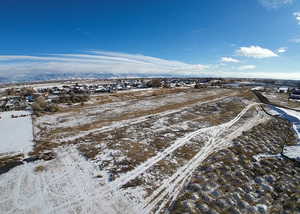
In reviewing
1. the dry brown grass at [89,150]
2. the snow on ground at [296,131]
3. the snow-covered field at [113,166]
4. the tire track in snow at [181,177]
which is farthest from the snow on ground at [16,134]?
the snow on ground at [296,131]

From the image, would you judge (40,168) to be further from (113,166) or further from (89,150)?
(113,166)

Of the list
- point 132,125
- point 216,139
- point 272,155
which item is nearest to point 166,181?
point 216,139

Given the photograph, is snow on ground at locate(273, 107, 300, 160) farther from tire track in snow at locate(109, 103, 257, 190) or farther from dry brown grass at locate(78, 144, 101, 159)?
dry brown grass at locate(78, 144, 101, 159)

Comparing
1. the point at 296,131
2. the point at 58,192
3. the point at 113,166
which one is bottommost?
the point at 58,192

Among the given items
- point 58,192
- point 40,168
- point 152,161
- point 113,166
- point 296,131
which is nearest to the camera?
point 58,192

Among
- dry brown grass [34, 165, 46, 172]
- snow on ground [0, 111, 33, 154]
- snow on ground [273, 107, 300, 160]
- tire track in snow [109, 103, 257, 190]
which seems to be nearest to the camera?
tire track in snow [109, 103, 257, 190]

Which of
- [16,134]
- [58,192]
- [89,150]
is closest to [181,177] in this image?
[58,192]

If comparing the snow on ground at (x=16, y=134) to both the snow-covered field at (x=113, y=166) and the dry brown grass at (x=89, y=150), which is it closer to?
the snow-covered field at (x=113, y=166)

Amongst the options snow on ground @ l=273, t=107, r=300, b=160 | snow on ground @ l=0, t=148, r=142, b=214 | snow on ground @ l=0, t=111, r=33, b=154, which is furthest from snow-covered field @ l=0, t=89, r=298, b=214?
snow on ground @ l=273, t=107, r=300, b=160

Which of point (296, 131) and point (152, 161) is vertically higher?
point (296, 131)
